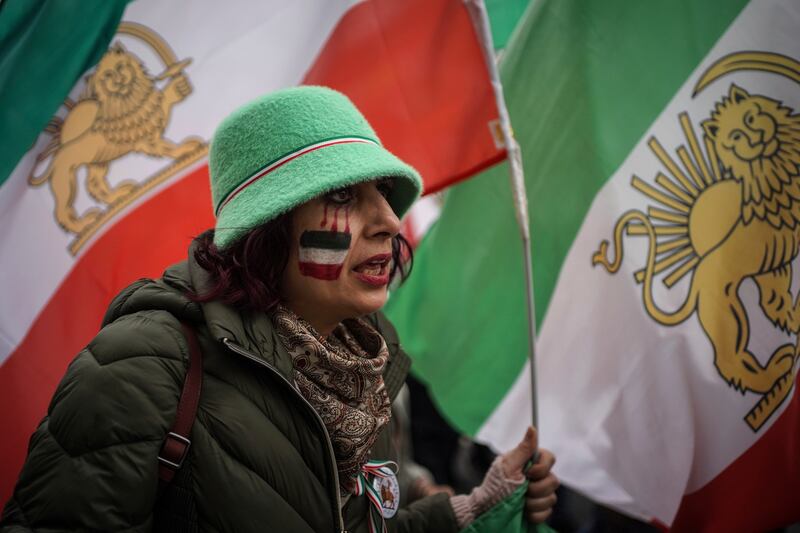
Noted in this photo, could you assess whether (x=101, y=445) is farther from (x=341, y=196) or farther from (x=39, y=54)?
(x=39, y=54)

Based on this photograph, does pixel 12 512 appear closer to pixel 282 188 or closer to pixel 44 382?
pixel 282 188

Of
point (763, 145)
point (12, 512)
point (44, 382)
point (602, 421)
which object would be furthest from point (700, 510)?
point (44, 382)

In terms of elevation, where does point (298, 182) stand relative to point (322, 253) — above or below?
above

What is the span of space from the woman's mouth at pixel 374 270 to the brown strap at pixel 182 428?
0.50 metres

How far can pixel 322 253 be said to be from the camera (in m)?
1.87

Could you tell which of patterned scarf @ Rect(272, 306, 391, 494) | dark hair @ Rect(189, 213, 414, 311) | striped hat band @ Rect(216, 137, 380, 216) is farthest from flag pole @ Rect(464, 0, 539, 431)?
dark hair @ Rect(189, 213, 414, 311)

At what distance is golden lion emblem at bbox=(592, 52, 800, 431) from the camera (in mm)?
2285

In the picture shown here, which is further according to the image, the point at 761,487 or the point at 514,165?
the point at 514,165

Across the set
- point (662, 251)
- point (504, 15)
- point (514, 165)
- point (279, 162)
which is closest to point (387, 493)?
point (279, 162)

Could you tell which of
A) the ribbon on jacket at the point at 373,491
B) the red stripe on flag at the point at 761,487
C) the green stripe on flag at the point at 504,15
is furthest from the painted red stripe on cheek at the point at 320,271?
the green stripe on flag at the point at 504,15

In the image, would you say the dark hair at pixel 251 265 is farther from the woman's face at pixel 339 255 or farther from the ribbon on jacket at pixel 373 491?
the ribbon on jacket at pixel 373 491

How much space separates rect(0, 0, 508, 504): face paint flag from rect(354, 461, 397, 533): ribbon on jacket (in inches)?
47.1

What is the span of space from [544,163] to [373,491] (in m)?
1.59

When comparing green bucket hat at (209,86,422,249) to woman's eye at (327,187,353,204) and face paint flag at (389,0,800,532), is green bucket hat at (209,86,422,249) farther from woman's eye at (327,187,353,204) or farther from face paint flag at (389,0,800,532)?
face paint flag at (389,0,800,532)
